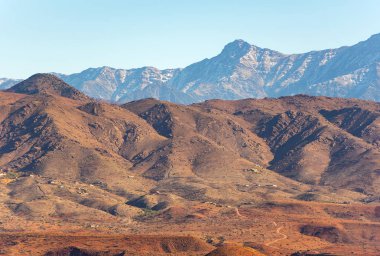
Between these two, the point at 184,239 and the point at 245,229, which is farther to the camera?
the point at 245,229

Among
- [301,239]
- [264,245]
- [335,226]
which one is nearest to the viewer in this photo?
[264,245]

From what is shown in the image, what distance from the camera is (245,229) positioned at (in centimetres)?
19638

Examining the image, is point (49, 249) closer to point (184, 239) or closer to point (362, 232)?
point (184, 239)

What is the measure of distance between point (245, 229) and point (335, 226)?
26.1m

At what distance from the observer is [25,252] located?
15662 centimetres

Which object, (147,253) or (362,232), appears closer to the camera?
(147,253)

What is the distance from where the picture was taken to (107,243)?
16050cm

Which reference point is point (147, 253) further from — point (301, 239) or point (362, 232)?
point (362, 232)

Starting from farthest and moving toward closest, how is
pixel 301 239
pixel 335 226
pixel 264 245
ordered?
pixel 335 226, pixel 301 239, pixel 264 245

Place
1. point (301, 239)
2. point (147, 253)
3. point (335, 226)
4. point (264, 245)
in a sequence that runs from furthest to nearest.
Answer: point (335, 226)
point (301, 239)
point (264, 245)
point (147, 253)

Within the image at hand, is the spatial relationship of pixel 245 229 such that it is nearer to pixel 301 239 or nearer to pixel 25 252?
pixel 301 239

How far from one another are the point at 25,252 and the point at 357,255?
74.1 m

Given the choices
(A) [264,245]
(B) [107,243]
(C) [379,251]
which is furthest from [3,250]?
(C) [379,251]

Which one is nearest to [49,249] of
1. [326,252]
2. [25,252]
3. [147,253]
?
[25,252]
